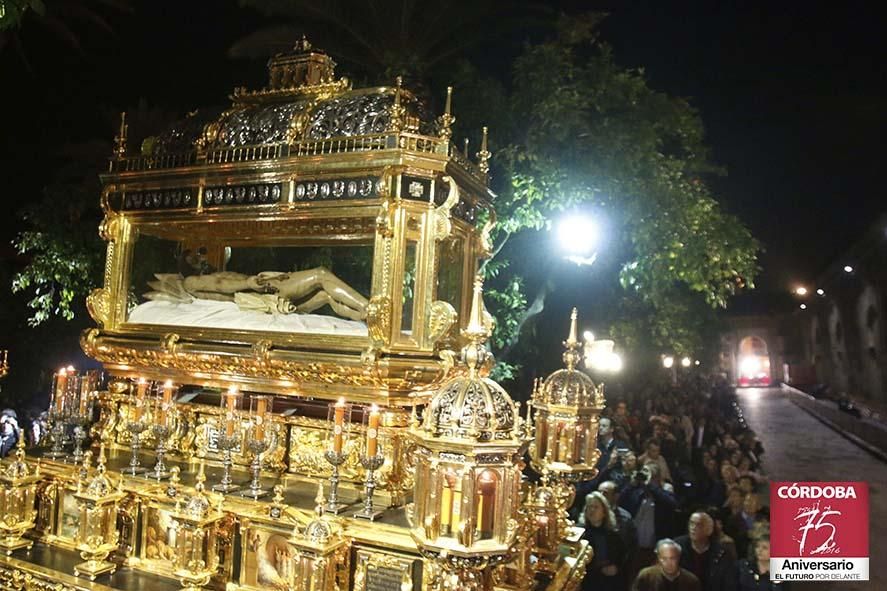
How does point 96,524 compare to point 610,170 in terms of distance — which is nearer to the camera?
point 96,524

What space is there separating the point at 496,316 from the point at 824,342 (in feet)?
95.4

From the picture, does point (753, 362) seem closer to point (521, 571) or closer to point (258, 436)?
point (521, 571)

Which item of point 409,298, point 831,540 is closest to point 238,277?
point 409,298

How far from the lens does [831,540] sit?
511cm

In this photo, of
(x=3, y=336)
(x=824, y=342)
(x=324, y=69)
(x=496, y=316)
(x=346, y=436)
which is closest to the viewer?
(x=346, y=436)

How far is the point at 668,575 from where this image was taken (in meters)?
4.86

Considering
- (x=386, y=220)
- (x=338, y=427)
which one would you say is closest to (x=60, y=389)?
(x=338, y=427)

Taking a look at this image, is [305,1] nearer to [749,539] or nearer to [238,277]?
[238,277]

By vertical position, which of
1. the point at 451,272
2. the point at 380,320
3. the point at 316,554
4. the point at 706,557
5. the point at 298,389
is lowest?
the point at 706,557

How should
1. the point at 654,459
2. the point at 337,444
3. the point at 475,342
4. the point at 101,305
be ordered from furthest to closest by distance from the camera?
1. the point at 654,459
2. the point at 101,305
3. the point at 337,444
4. the point at 475,342

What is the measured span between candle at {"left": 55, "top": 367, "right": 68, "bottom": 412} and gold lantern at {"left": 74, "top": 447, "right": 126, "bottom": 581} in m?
1.37

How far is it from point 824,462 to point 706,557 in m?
10.5

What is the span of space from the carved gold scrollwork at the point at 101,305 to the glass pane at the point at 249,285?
214 mm

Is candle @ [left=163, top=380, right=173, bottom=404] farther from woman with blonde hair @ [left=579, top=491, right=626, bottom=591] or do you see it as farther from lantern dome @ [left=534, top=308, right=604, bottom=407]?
woman with blonde hair @ [left=579, top=491, right=626, bottom=591]
